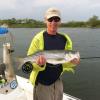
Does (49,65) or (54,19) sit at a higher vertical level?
(54,19)

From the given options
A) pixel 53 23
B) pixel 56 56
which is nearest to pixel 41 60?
pixel 56 56

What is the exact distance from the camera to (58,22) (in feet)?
15.5

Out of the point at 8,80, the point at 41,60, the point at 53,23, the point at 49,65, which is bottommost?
the point at 8,80

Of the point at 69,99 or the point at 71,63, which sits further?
the point at 69,99

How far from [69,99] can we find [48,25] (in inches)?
91.6

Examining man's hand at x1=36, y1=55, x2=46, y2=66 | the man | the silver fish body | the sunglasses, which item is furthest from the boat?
the sunglasses

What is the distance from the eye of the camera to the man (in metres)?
4.70

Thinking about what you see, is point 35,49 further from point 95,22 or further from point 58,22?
point 95,22

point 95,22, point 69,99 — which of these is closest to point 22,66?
point 69,99

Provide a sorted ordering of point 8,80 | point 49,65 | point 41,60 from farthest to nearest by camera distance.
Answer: point 8,80 < point 49,65 < point 41,60

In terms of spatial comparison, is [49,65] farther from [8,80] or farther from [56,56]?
[8,80]

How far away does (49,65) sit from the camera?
476 centimetres

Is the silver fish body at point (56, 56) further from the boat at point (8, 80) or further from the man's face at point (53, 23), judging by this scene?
the boat at point (8, 80)

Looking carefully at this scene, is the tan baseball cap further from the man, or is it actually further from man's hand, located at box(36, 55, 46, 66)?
man's hand, located at box(36, 55, 46, 66)
